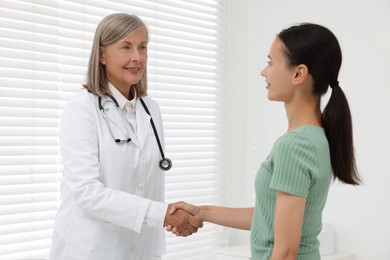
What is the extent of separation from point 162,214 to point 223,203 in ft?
6.84

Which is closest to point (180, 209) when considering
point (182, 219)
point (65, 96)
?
point (182, 219)

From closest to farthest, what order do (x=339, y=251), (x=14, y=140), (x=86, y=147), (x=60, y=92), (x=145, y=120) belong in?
(x=86, y=147), (x=145, y=120), (x=14, y=140), (x=60, y=92), (x=339, y=251)

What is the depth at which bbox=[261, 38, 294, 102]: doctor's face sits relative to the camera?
1.80 meters

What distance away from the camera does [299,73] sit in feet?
5.82

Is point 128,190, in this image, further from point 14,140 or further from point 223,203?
point 223,203

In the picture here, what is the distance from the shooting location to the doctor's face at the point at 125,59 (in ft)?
7.79

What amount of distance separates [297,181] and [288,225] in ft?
0.41

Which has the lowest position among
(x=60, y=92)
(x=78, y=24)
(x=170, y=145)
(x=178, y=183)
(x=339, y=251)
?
(x=339, y=251)

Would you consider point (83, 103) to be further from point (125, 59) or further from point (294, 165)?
point (294, 165)

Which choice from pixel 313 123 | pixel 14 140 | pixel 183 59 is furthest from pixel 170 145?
pixel 313 123

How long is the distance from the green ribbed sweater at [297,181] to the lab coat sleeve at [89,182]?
58 cm

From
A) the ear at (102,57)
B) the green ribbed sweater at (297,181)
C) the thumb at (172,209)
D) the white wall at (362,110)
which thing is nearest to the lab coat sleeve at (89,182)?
the thumb at (172,209)

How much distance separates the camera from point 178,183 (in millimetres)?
3943

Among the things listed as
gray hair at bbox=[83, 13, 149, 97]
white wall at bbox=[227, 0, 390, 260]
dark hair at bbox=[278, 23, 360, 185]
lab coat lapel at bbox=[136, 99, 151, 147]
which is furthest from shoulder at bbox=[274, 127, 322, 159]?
white wall at bbox=[227, 0, 390, 260]
